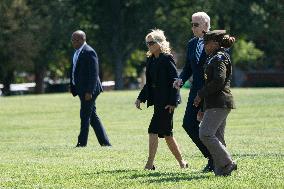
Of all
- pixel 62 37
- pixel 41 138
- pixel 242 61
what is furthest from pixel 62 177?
pixel 242 61

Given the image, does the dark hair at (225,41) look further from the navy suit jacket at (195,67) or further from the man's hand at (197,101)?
the navy suit jacket at (195,67)

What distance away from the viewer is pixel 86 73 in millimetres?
17281

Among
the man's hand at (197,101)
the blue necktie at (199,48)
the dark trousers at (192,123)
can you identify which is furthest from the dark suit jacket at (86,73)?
the man's hand at (197,101)

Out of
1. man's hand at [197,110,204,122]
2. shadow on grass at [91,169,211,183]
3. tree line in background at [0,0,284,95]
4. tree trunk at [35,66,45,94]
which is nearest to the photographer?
shadow on grass at [91,169,211,183]

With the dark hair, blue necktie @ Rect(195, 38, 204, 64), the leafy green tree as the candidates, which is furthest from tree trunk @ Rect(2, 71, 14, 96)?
the dark hair

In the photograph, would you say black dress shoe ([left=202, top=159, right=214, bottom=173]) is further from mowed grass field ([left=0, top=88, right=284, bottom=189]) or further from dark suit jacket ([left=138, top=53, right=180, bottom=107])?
dark suit jacket ([left=138, top=53, right=180, bottom=107])

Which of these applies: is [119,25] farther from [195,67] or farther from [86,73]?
[195,67]

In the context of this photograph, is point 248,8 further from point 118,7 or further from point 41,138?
point 41,138

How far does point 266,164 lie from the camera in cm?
1216

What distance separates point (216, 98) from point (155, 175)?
4.27 feet

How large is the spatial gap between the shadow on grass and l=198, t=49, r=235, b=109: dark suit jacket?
86 centimetres

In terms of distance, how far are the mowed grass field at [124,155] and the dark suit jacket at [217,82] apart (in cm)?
85

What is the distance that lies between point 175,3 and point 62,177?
7034cm

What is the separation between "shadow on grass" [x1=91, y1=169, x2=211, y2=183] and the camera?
1054 cm
